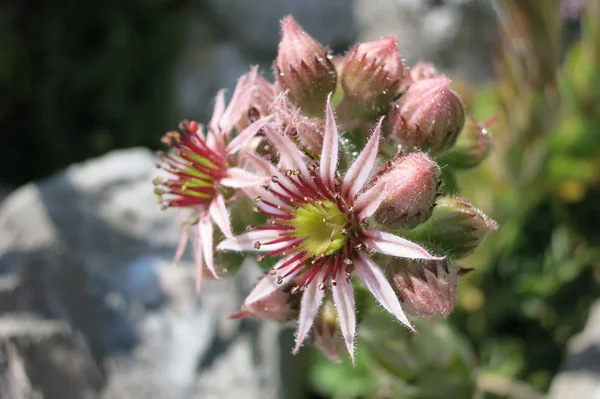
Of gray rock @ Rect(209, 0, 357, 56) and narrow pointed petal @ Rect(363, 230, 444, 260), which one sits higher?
gray rock @ Rect(209, 0, 357, 56)

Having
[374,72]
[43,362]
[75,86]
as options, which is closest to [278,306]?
[374,72]

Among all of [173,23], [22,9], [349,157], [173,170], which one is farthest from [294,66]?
[22,9]

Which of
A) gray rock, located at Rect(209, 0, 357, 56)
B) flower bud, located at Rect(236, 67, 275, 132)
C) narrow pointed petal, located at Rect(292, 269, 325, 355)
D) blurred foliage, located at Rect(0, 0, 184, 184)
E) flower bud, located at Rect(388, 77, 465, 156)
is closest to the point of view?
Answer: narrow pointed petal, located at Rect(292, 269, 325, 355)

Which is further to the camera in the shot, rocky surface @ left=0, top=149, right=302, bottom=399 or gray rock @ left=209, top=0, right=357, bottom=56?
gray rock @ left=209, top=0, right=357, bottom=56

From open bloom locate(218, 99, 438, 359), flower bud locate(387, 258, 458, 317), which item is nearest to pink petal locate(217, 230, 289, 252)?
open bloom locate(218, 99, 438, 359)

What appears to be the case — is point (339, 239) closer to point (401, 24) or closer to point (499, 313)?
point (499, 313)

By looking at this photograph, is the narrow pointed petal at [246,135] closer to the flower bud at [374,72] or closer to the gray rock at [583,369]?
the flower bud at [374,72]

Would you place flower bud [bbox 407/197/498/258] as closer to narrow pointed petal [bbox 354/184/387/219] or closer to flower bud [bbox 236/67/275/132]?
narrow pointed petal [bbox 354/184/387/219]
